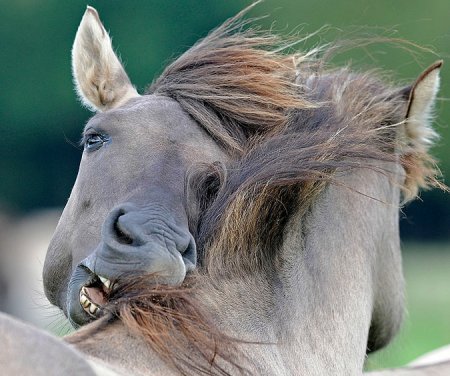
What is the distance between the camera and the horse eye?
3.24 metres

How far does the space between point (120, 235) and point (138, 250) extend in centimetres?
10

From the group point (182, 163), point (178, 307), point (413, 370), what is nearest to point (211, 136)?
point (182, 163)

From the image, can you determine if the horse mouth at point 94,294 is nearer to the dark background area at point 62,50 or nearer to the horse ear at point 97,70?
the horse ear at point 97,70

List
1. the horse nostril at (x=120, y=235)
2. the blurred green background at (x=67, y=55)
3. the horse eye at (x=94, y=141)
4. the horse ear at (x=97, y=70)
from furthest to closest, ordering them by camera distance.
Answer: the blurred green background at (x=67, y=55) → the horse ear at (x=97, y=70) → the horse eye at (x=94, y=141) → the horse nostril at (x=120, y=235)

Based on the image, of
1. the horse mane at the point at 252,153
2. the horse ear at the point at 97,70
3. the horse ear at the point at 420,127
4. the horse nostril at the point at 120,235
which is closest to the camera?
the horse mane at the point at 252,153

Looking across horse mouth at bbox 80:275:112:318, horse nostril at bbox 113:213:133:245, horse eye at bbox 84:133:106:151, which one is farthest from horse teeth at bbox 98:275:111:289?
horse eye at bbox 84:133:106:151

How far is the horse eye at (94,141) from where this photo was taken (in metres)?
3.24

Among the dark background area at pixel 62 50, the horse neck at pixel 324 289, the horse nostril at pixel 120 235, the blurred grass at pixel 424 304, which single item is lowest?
the blurred grass at pixel 424 304

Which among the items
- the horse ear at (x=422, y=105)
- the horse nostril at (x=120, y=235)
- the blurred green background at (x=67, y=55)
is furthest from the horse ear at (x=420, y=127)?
the blurred green background at (x=67, y=55)

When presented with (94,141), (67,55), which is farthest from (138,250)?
(67,55)

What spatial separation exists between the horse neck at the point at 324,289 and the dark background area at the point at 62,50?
14.0m

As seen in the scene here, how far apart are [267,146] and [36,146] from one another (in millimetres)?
15588

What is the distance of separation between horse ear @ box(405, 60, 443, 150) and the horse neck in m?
0.24

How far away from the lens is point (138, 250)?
266 centimetres
